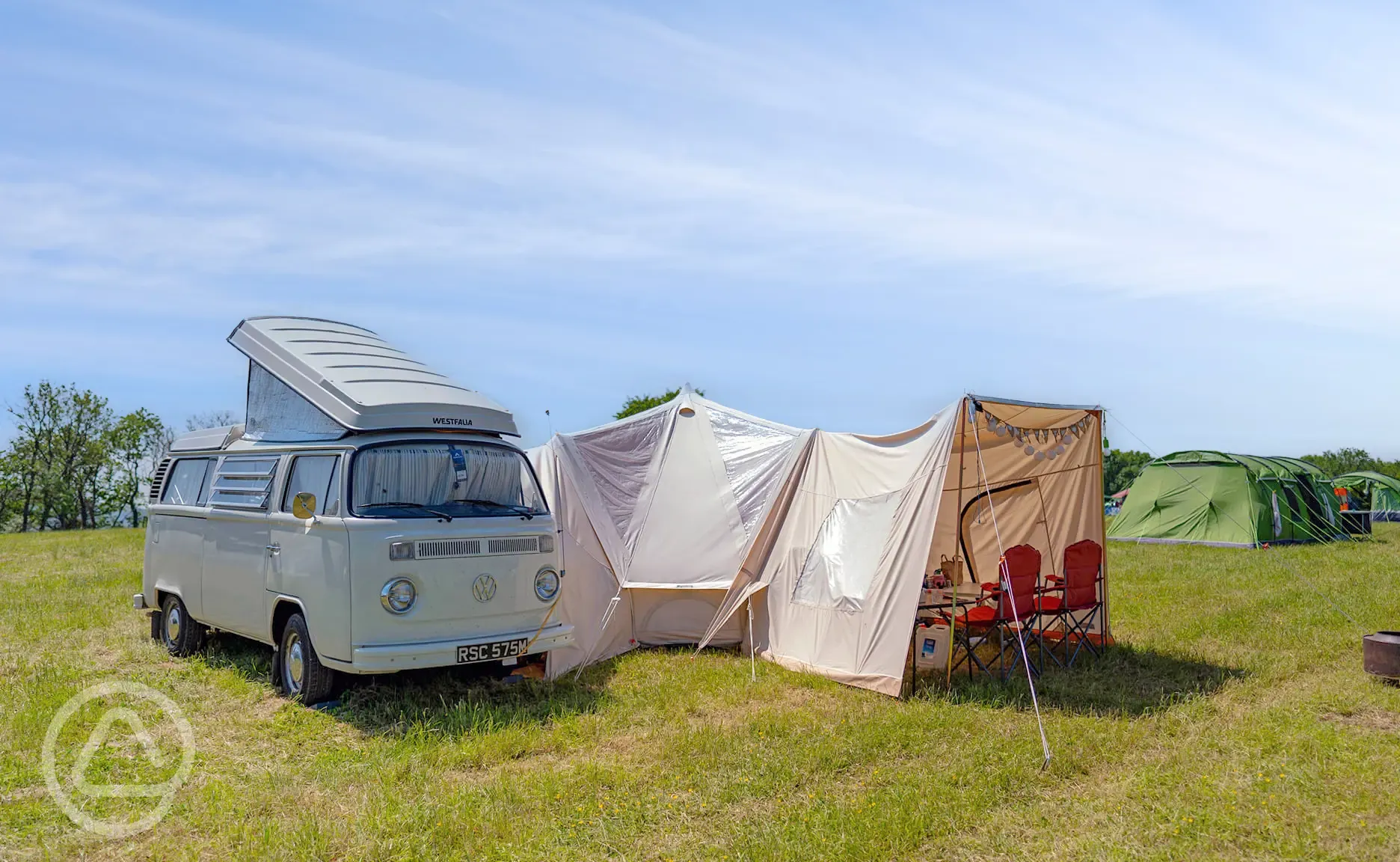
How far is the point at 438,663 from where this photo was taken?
23.2ft

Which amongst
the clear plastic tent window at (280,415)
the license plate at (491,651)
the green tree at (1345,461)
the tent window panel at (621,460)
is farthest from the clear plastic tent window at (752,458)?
the green tree at (1345,461)

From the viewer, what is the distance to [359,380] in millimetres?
7996

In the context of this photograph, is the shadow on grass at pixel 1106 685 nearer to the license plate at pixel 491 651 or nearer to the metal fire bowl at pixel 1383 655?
the metal fire bowl at pixel 1383 655

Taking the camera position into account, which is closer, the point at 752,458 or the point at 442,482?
the point at 442,482

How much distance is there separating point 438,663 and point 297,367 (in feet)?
9.83

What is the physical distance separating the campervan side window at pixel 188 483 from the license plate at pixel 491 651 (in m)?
3.83

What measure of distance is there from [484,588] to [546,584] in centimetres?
59

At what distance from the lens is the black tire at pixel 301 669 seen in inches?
294

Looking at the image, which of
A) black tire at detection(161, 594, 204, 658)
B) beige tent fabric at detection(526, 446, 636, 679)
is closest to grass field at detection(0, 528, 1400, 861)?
black tire at detection(161, 594, 204, 658)

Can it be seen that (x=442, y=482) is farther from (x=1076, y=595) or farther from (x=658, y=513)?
(x=1076, y=595)

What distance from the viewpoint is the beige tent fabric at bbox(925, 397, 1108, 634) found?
10391mm

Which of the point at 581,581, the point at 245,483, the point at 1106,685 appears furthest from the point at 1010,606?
the point at 245,483

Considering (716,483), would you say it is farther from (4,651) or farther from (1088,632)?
(4,651)

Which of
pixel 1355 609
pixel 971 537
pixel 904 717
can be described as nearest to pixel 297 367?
pixel 904 717
